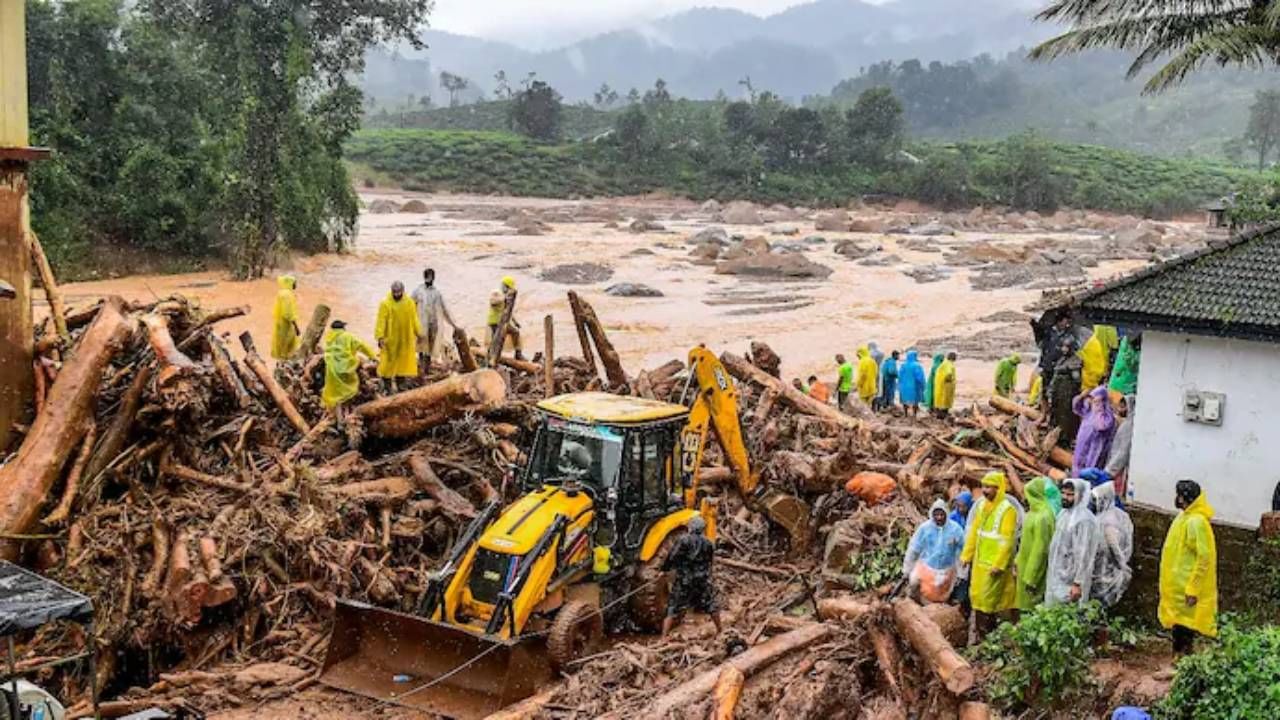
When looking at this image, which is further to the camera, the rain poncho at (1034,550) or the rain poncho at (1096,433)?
the rain poncho at (1096,433)

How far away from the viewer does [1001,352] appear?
32.9 m

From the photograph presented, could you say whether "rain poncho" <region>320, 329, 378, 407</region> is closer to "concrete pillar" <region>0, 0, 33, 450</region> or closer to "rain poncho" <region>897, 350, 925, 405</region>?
"concrete pillar" <region>0, 0, 33, 450</region>

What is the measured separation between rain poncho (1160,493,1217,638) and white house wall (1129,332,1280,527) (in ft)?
9.60

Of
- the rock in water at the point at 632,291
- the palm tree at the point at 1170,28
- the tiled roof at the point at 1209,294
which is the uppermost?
the palm tree at the point at 1170,28

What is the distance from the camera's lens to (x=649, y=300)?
4238cm

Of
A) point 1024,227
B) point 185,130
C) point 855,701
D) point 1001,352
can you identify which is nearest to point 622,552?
point 855,701

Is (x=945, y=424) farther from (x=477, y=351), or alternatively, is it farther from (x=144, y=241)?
(x=144, y=241)

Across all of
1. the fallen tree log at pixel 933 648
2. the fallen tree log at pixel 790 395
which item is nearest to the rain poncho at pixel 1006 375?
the fallen tree log at pixel 790 395

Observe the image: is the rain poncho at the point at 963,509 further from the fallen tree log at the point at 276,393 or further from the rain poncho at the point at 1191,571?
the fallen tree log at the point at 276,393

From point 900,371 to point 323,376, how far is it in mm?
10346

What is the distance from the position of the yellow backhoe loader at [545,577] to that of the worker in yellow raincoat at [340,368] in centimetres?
357

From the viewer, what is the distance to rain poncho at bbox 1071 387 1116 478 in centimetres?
1305

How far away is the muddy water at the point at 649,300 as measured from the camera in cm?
3438

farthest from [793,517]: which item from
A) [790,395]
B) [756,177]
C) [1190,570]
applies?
[756,177]
